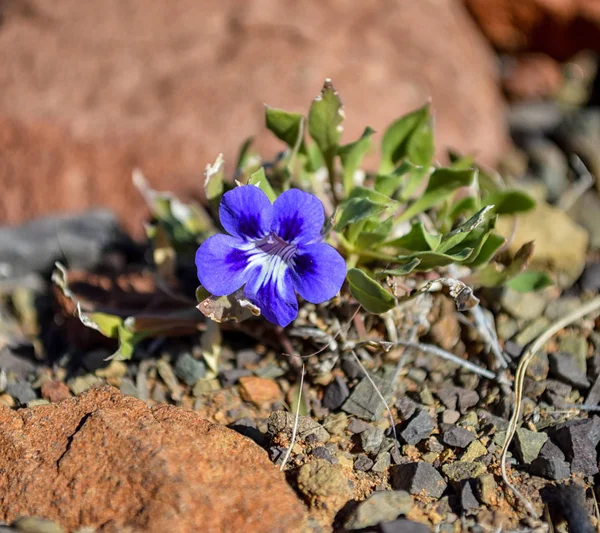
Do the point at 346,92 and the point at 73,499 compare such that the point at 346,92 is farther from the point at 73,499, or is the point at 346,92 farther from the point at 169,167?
the point at 73,499

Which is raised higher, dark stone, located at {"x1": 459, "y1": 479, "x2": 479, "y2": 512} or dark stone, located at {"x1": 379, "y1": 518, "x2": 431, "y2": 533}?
dark stone, located at {"x1": 379, "y1": 518, "x2": 431, "y2": 533}

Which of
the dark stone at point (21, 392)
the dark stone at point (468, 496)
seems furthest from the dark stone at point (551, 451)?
the dark stone at point (21, 392)

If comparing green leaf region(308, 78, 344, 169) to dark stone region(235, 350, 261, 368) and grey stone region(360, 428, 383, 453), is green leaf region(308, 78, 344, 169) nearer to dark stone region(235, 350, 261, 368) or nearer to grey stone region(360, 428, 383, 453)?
dark stone region(235, 350, 261, 368)

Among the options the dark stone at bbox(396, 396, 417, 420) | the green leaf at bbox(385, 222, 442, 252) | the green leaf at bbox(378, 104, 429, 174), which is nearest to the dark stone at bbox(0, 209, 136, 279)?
the green leaf at bbox(378, 104, 429, 174)

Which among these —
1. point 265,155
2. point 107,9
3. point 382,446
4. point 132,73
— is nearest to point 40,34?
point 107,9

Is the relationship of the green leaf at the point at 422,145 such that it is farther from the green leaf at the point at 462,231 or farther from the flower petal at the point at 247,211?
the flower petal at the point at 247,211
